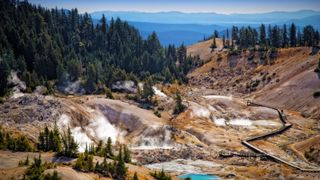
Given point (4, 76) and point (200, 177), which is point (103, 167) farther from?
point (4, 76)

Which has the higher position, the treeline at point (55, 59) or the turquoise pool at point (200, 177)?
the treeline at point (55, 59)

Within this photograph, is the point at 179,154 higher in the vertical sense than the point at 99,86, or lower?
lower

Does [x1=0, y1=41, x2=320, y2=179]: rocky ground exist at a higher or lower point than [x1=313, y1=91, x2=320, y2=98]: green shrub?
lower

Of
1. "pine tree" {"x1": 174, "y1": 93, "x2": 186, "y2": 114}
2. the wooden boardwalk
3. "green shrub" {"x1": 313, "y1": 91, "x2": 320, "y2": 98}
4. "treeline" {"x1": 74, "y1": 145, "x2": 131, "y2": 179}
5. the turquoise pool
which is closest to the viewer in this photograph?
"treeline" {"x1": 74, "y1": 145, "x2": 131, "y2": 179}

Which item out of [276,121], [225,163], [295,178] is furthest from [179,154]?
[276,121]

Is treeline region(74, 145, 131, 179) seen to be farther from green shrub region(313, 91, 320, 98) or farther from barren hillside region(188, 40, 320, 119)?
green shrub region(313, 91, 320, 98)

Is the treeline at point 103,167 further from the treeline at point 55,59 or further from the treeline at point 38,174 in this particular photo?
A: the treeline at point 55,59

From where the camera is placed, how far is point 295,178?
267ft

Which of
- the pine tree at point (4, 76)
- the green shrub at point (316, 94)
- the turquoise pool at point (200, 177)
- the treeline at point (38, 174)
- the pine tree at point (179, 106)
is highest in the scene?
the pine tree at point (4, 76)

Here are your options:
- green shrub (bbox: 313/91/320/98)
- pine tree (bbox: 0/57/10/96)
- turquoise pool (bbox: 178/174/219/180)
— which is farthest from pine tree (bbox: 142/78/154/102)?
green shrub (bbox: 313/91/320/98)

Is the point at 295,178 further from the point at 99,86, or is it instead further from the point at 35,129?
the point at 99,86

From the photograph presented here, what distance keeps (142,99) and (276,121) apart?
155 feet

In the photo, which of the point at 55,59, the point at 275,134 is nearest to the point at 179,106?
the point at 275,134

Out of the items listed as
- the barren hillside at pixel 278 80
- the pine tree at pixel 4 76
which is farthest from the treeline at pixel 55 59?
the barren hillside at pixel 278 80
